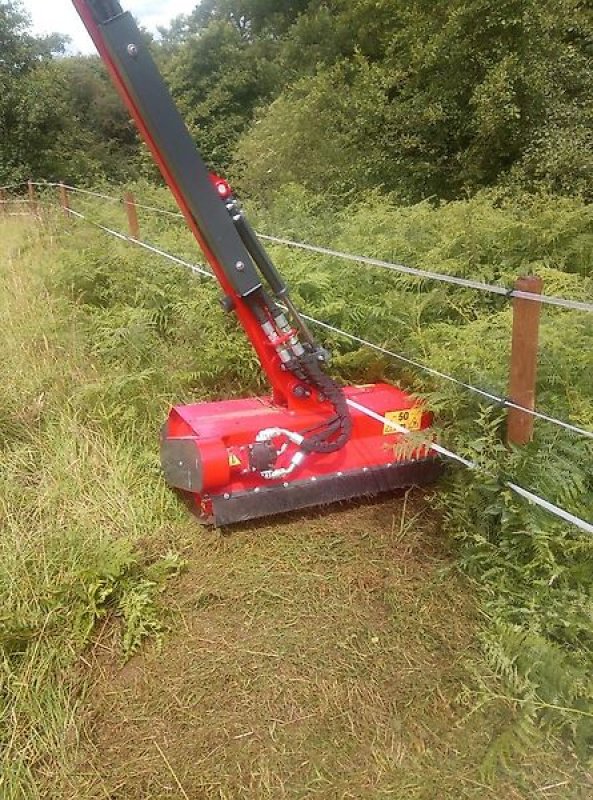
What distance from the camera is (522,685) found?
224cm

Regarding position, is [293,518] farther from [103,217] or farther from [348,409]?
A: [103,217]

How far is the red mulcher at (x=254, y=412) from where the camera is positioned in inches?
113

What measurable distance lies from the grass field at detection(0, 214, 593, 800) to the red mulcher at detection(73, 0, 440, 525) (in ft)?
0.58

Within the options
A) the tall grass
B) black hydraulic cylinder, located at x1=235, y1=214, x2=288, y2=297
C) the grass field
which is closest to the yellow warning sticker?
the grass field

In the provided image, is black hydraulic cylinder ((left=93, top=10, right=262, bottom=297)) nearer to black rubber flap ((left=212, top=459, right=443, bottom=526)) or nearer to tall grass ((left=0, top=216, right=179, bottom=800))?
black rubber flap ((left=212, top=459, right=443, bottom=526))

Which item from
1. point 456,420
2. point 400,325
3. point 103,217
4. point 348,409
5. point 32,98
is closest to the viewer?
point 456,420

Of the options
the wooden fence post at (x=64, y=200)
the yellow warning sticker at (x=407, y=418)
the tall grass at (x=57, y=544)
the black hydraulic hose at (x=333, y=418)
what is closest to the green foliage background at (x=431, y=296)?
the tall grass at (x=57, y=544)

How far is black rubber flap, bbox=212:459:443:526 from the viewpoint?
10.1ft

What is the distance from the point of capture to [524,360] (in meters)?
2.59

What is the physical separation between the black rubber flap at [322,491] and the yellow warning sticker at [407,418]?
0.17 m

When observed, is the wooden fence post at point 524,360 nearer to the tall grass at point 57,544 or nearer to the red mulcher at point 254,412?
the red mulcher at point 254,412

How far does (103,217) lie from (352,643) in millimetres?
6627

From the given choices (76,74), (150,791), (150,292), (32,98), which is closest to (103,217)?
Answer: (150,292)

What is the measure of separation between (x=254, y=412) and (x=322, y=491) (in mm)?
474
